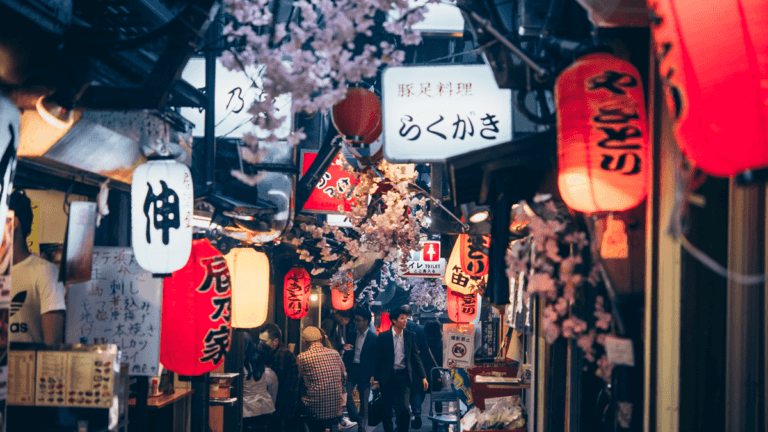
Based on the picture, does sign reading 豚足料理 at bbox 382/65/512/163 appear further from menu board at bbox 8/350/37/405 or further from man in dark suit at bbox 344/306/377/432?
man in dark suit at bbox 344/306/377/432

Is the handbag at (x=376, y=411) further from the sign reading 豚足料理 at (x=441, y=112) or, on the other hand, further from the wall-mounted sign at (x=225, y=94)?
the sign reading 豚足料理 at (x=441, y=112)

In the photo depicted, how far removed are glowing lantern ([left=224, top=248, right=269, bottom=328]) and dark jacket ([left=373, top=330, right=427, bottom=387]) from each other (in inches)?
156

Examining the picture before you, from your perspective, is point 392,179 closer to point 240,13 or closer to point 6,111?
point 240,13

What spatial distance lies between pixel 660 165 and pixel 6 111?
4902 mm

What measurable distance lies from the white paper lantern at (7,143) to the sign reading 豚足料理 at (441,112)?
14.8 ft

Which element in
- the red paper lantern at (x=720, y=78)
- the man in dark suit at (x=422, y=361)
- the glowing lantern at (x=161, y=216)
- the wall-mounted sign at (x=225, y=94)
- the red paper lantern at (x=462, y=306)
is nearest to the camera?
the red paper lantern at (x=720, y=78)

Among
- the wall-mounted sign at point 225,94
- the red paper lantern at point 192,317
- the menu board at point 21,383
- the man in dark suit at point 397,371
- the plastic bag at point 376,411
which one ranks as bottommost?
the plastic bag at point 376,411

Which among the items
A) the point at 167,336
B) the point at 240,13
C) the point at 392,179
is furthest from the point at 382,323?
the point at 240,13

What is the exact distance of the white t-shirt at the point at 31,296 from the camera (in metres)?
7.89

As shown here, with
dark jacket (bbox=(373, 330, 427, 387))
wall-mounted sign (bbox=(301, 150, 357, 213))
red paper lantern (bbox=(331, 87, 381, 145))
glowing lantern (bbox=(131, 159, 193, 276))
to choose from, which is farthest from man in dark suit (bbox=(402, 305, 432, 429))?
glowing lantern (bbox=(131, 159, 193, 276))

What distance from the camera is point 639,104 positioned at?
4.27 meters

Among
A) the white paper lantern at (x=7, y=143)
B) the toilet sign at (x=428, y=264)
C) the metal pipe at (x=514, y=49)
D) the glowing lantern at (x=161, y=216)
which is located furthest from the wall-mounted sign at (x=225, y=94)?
the toilet sign at (x=428, y=264)

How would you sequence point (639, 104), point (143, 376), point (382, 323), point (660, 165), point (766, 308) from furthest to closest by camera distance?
point (382, 323), point (143, 376), point (660, 165), point (639, 104), point (766, 308)

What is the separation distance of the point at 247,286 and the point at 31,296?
583 centimetres
